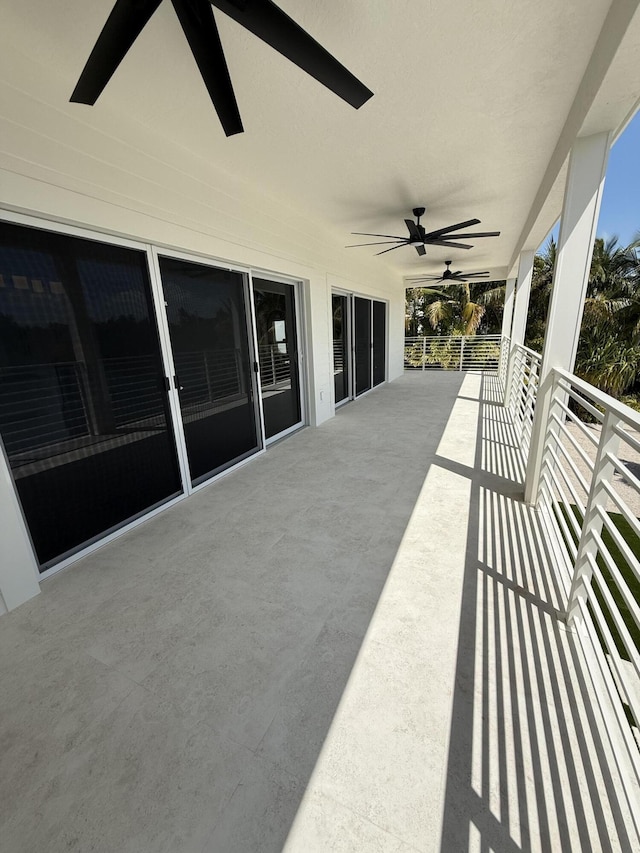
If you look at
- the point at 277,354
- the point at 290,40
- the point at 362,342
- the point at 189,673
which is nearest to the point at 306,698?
the point at 189,673

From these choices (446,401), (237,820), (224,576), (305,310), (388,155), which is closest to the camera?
(237,820)

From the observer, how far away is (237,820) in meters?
0.99

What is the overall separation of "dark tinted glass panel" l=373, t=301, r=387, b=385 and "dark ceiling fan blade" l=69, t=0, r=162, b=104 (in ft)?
19.5

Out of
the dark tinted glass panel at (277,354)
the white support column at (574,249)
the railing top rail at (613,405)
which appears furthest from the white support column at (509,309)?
the railing top rail at (613,405)

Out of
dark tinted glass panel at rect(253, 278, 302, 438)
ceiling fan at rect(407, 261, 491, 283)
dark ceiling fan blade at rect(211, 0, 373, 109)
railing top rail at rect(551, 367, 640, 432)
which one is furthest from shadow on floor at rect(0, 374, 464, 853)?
ceiling fan at rect(407, 261, 491, 283)

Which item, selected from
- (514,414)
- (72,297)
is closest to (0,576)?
(72,297)

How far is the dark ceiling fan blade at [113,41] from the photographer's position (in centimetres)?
113

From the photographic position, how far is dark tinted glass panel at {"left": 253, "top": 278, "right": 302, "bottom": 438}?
12.1 ft

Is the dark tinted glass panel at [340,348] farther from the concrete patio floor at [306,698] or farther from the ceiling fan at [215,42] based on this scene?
the ceiling fan at [215,42]

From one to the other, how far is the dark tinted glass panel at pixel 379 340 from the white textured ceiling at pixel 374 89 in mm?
3869

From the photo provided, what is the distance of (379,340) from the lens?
740 cm

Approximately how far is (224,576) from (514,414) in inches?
181

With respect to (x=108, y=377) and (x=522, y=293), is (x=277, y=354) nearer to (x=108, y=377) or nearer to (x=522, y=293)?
(x=108, y=377)

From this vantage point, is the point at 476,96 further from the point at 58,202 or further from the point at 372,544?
the point at 372,544
